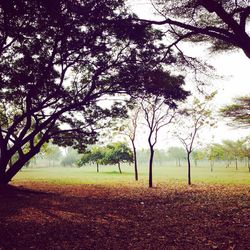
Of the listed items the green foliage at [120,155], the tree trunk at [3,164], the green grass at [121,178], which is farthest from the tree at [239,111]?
the green foliage at [120,155]

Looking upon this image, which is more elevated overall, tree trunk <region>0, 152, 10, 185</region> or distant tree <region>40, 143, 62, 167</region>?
distant tree <region>40, 143, 62, 167</region>

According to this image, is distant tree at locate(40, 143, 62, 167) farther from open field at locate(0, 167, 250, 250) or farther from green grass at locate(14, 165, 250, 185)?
open field at locate(0, 167, 250, 250)

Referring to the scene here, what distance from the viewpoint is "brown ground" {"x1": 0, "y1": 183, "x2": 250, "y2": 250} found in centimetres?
768

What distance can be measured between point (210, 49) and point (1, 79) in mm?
11271

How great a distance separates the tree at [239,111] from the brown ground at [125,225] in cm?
1048

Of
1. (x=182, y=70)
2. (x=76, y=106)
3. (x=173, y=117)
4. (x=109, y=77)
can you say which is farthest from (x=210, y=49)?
(x=173, y=117)

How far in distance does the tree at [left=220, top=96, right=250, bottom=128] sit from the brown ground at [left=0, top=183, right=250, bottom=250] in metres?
10.5

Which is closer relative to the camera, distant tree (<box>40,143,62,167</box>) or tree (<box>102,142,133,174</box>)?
distant tree (<box>40,143,62,167</box>)

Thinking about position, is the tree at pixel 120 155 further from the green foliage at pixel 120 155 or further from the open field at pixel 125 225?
the open field at pixel 125 225

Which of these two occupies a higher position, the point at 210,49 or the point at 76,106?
the point at 210,49

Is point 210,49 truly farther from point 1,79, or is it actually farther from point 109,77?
point 1,79

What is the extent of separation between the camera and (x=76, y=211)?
12.4 m

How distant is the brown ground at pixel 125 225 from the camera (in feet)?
25.2


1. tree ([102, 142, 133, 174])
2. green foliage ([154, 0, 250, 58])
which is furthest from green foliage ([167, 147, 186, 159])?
green foliage ([154, 0, 250, 58])
